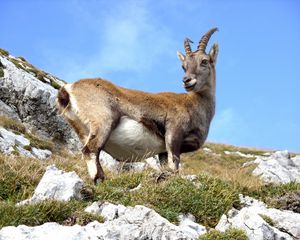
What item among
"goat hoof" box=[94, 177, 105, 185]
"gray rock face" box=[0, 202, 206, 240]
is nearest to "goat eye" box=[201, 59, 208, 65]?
"goat hoof" box=[94, 177, 105, 185]

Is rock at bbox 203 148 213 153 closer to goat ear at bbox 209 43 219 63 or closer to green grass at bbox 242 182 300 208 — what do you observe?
goat ear at bbox 209 43 219 63

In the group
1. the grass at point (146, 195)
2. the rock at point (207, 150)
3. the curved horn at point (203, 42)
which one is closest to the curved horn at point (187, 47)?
the curved horn at point (203, 42)

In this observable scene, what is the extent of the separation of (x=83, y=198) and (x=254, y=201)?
3683mm

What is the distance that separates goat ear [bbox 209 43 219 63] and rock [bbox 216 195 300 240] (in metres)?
7.14

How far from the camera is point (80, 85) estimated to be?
12539mm

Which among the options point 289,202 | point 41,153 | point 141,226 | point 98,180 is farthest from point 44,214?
point 41,153

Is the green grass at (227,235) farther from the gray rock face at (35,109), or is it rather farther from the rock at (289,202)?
the gray rock face at (35,109)

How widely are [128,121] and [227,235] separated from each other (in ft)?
17.6

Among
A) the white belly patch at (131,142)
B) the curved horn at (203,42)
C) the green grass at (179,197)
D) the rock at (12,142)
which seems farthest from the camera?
the rock at (12,142)

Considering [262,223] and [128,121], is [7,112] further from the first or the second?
[262,223]

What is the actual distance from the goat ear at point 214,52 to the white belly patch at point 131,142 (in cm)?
398

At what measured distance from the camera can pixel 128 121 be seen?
40.5 feet

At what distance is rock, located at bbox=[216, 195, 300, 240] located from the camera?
25.8 feet

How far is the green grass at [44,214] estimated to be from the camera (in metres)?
7.19
